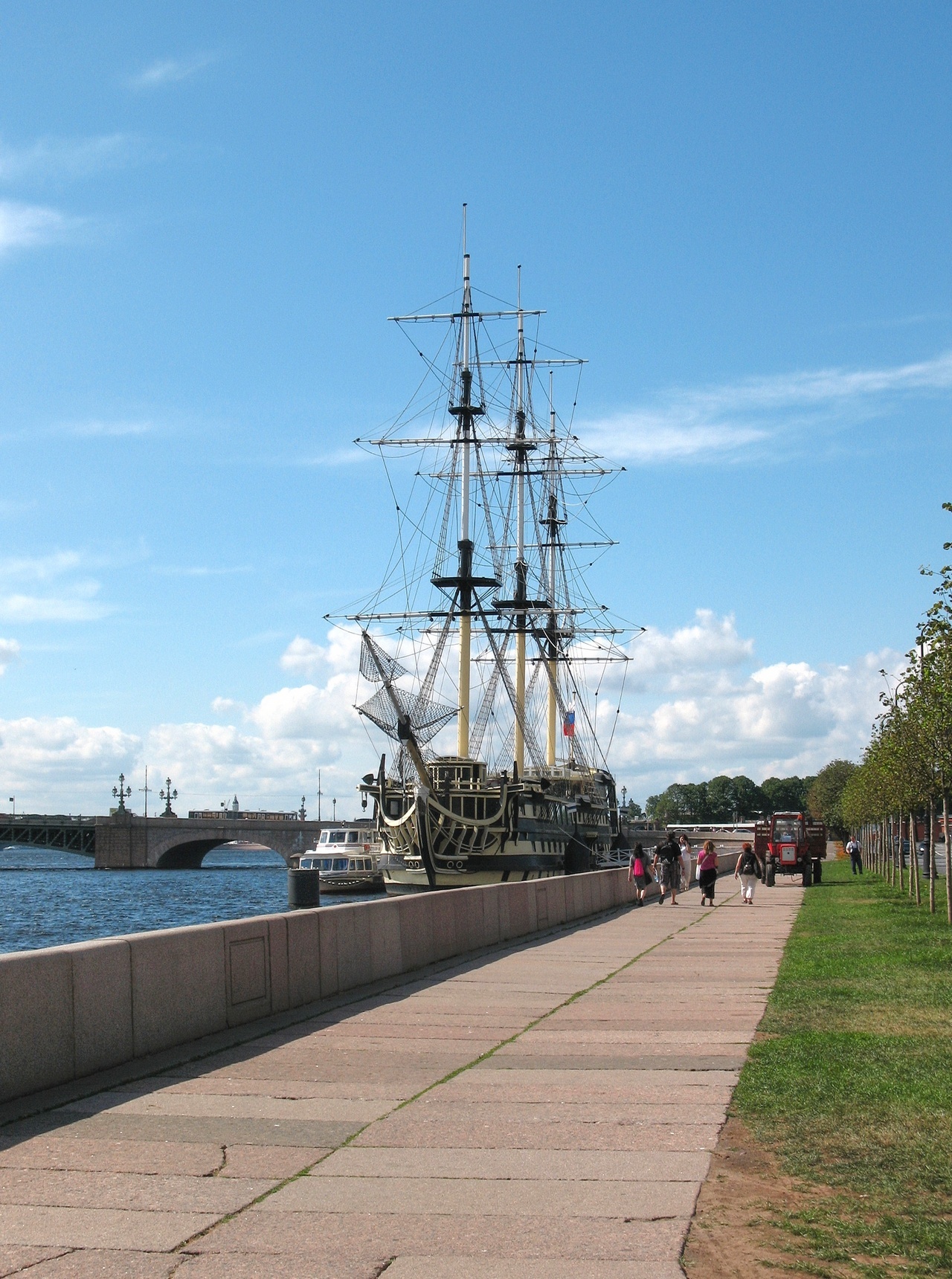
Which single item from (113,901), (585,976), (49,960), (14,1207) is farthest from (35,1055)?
(113,901)

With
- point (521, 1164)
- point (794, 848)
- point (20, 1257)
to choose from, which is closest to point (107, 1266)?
point (20, 1257)

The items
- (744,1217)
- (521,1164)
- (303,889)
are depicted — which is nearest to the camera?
(744,1217)

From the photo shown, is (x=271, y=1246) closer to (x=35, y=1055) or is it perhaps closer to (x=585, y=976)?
(x=35, y=1055)

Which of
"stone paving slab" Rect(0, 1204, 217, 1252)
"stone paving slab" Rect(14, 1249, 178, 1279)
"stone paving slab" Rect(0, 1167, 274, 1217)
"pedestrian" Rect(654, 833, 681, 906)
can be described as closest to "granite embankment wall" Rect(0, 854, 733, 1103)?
"stone paving slab" Rect(0, 1167, 274, 1217)

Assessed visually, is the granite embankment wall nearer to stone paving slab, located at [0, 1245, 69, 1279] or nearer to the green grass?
stone paving slab, located at [0, 1245, 69, 1279]

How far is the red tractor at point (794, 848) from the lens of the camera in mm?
51969

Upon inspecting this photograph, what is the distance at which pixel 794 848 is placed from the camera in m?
54.2

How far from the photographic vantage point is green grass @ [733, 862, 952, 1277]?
20.4ft

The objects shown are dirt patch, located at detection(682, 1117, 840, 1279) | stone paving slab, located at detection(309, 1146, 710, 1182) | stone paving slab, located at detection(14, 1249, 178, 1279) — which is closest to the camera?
stone paving slab, located at detection(14, 1249, 178, 1279)

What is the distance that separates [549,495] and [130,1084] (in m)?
93.3

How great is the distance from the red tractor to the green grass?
3407 centimetres

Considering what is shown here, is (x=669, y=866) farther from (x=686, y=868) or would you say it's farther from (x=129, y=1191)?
(x=129, y=1191)

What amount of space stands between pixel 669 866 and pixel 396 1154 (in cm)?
3118

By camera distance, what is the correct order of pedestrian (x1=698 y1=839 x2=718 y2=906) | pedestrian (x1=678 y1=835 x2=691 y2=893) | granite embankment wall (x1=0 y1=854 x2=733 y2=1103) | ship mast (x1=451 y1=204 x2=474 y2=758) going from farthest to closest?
1. ship mast (x1=451 y1=204 x2=474 y2=758)
2. pedestrian (x1=678 y1=835 x2=691 y2=893)
3. pedestrian (x1=698 y1=839 x2=718 y2=906)
4. granite embankment wall (x1=0 y1=854 x2=733 y2=1103)
